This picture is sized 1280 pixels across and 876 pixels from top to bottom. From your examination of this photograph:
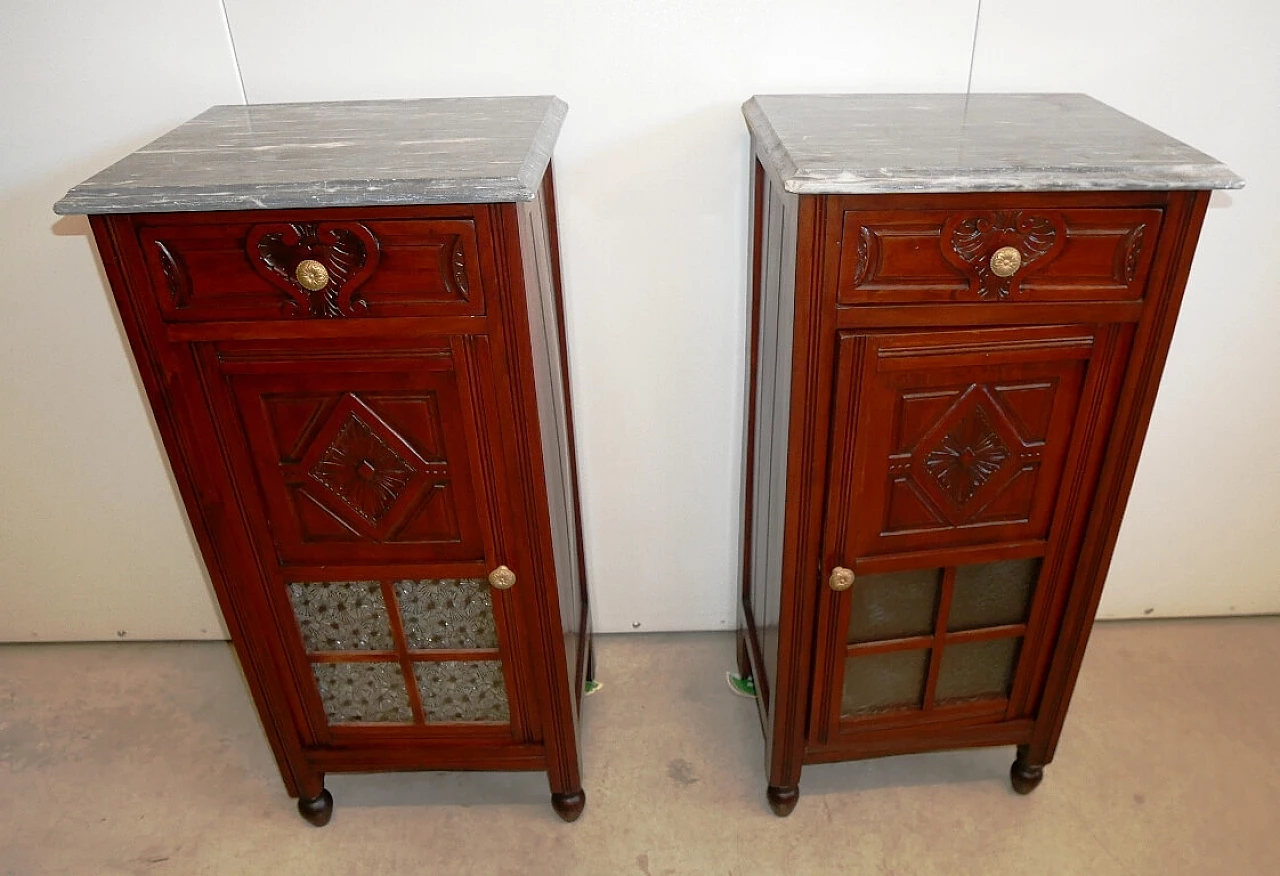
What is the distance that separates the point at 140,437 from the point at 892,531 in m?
1.45

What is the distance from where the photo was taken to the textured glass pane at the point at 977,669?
4.90ft

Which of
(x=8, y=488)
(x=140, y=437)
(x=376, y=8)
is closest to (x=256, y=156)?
(x=376, y=8)

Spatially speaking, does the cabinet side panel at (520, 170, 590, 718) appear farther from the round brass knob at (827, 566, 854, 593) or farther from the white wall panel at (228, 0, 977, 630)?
the round brass knob at (827, 566, 854, 593)

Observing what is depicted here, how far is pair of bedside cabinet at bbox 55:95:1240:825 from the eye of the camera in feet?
3.54

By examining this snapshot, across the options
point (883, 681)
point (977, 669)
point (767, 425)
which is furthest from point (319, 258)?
point (977, 669)

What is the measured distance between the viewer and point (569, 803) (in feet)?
5.29

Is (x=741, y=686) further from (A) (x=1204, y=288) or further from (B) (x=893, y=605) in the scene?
(A) (x=1204, y=288)

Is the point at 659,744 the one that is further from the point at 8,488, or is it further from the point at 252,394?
the point at 8,488

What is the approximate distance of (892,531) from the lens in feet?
4.37

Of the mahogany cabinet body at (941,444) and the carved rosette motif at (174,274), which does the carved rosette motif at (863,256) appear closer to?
the mahogany cabinet body at (941,444)

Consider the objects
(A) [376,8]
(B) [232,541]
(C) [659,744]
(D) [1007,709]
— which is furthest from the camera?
(C) [659,744]

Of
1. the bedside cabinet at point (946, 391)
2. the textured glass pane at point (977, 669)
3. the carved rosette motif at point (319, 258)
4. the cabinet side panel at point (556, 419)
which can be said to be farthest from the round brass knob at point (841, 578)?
the carved rosette motif at point (319, 258)

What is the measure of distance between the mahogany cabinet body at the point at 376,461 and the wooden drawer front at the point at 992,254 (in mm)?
429

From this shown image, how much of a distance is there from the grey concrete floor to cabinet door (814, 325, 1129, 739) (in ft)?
0.76
